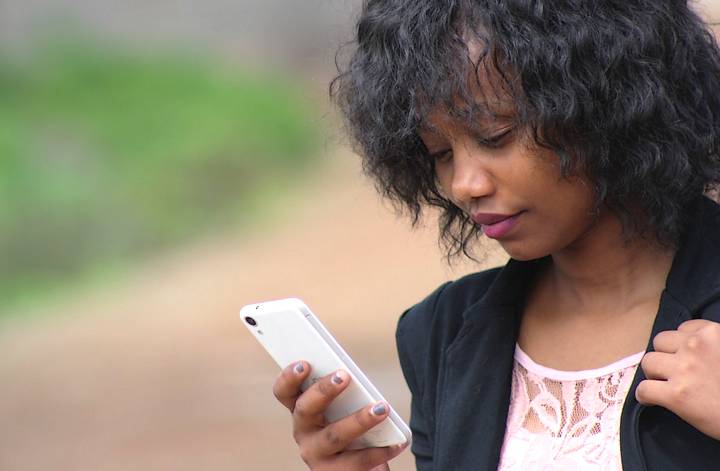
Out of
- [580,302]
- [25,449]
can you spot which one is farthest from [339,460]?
[25,449]

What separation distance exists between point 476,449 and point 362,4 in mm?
741

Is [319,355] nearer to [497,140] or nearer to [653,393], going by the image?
[497,140]

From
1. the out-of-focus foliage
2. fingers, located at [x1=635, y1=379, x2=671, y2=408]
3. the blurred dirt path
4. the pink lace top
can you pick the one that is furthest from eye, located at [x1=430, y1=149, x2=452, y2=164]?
the out-of-focus foliage

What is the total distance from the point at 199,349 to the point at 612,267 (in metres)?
5.49

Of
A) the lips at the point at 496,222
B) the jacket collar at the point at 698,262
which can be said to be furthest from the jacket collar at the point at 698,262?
the lips at the point at 496,222

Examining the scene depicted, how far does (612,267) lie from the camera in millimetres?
2076

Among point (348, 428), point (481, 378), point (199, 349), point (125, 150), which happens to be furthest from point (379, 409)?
point (125, 150)

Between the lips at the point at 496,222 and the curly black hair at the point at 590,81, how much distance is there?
0.11 metres

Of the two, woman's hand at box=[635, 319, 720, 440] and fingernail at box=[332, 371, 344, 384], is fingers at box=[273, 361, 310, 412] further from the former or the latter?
woman's hand at box=[635, 319, 720, 440]

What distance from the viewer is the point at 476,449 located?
2.06 metres

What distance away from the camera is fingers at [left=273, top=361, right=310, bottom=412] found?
2.12 meters

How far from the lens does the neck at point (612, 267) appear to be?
80.4 inches

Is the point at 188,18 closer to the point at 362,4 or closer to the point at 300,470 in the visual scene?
the point at 300,470

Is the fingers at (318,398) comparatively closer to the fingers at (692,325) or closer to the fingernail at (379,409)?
the fingernail at (379,409)
